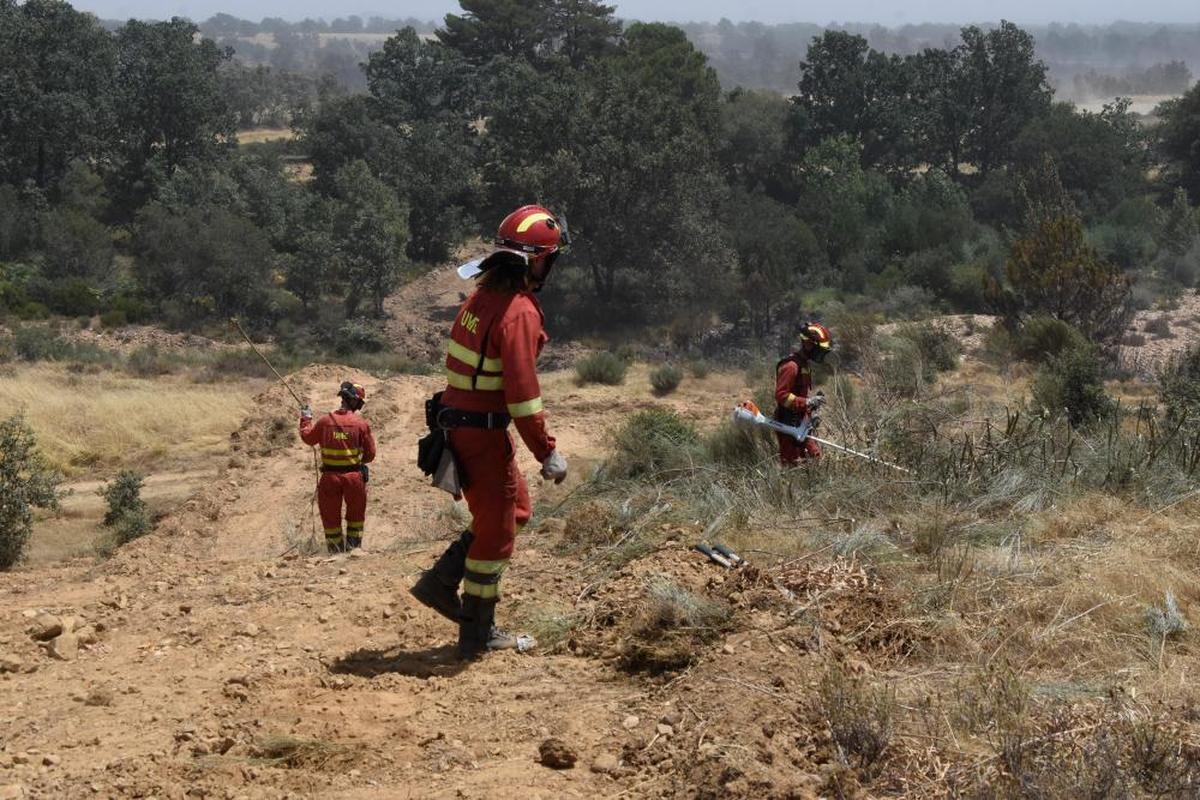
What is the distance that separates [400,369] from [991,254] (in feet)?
50.5

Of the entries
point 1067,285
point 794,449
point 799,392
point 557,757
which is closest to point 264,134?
point 1067,285

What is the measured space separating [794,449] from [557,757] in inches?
196

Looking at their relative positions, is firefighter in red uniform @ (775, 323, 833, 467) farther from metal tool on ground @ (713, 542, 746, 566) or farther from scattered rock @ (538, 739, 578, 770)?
scattered rock @ (538, 739, 578, 770)

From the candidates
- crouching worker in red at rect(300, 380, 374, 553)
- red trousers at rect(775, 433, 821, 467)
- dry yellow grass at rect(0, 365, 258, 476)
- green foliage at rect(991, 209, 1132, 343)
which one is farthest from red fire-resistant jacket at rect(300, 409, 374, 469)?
green foliage at rect(991, 209, 1132, 343)

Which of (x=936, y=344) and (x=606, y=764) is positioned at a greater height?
(x=606, y=764)

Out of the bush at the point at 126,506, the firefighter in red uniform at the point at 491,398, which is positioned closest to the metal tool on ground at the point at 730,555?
the firefighter in red uniform at the point at 491,398

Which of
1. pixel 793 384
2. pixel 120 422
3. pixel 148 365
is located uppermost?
pixel 793 384

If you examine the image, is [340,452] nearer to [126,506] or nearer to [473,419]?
[473,419]

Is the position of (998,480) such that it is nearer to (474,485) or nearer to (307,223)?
(474,485)

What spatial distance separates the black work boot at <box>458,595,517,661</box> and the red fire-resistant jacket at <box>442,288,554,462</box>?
65cm

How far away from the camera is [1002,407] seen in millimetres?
9375

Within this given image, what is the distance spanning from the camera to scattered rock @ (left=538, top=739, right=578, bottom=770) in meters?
3.85

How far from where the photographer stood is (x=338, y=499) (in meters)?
8.93

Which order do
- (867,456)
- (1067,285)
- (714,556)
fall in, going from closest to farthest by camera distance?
(714,556) < (867,456) < (1067,285)
